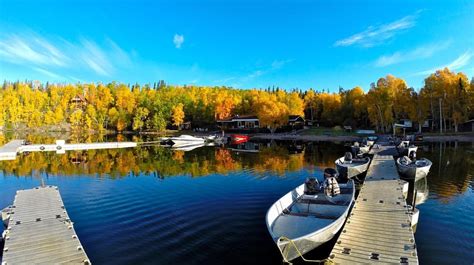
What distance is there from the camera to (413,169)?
2339cm

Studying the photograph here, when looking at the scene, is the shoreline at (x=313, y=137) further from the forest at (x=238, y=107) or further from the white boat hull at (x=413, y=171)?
the white boat hull at (x=413, y=171)

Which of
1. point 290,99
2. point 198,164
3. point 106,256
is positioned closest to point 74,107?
point 290,99

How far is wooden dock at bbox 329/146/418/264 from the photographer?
9.91 meters

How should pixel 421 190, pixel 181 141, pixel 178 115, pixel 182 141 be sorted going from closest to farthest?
pixel 421 190, pixel 181 141, pixel 182 141, pixel 178 115

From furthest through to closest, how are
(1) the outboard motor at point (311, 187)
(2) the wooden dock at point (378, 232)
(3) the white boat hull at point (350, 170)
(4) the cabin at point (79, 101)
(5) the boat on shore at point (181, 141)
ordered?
1. (4) the cabin at point (79, 101)
2. (5) the boat on shore at point (181, 141)
3. (3) the white boat hull at point (350, 170)
4. (1) the outboard motor at point (311, 187)
5. (2) the wooden dock at point (378, 232)

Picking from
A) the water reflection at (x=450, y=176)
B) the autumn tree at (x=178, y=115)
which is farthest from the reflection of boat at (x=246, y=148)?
the autumn tree at (x=178, y=115)

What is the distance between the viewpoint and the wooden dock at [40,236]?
975cm

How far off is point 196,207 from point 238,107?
89598 millimetres

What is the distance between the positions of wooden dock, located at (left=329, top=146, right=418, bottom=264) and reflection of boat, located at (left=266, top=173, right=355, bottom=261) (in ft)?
1.87

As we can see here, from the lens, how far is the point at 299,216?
528 inches

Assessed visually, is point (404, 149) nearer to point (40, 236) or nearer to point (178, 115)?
point (40, 236)

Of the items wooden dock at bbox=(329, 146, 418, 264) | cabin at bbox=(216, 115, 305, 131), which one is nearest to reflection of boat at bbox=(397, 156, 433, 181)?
wooden dock at bbox=(329, 146, 418, 264)

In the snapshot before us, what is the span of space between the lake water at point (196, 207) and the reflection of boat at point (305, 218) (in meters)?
0.95

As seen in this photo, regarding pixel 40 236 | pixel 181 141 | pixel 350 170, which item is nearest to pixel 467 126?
pixel 350 170
